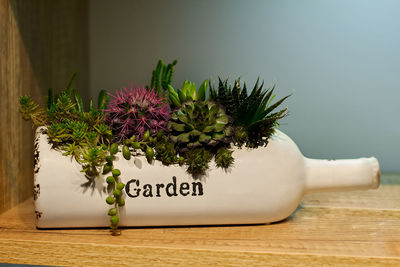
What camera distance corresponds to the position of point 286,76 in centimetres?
78

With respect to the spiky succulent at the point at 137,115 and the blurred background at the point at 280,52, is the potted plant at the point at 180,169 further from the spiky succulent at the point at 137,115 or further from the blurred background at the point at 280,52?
the blurred background at the point at 280,52

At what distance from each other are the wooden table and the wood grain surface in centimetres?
9

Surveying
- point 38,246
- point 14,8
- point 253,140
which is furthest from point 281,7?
point 38,246

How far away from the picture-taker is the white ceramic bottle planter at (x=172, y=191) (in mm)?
521

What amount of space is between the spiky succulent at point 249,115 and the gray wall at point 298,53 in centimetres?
25

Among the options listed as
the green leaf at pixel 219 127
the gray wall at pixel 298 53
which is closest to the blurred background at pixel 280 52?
the gray wall at pixel 298 53

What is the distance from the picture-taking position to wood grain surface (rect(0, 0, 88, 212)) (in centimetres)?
60

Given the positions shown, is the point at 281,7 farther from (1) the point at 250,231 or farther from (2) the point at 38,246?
(2) the point at 38,246

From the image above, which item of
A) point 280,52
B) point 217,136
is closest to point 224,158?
point 217,136

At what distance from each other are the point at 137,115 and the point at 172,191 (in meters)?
0.11

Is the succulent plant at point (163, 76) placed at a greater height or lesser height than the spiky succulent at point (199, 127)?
greater

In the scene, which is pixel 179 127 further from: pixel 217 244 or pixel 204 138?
pixel 217 244

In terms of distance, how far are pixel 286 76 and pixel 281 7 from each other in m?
0.13

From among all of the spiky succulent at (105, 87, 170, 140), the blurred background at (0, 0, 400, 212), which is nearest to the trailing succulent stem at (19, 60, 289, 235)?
the spiky succulent at (105, 87, 170, 140)
